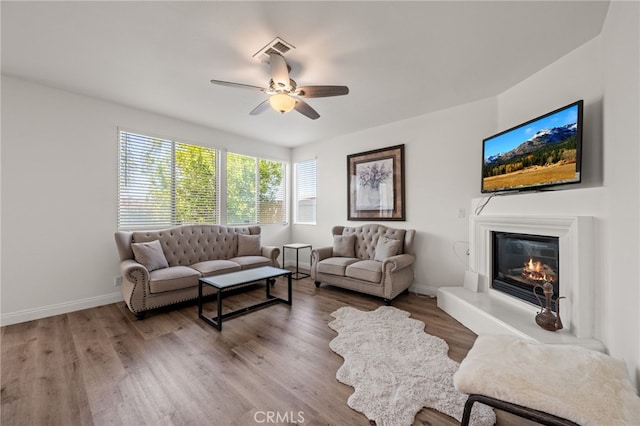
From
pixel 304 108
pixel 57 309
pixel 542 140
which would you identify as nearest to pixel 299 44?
pixel 304 108

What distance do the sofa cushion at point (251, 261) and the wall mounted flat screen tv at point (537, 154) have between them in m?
3.28

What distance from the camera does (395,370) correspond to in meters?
1.96

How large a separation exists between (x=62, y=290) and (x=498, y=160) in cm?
534

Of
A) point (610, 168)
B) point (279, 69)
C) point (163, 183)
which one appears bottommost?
point (610, 168)

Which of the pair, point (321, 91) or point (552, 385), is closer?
point (552, 385)

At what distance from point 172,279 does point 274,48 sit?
279 centimetres

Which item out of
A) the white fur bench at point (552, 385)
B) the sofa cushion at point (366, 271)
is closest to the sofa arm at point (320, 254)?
the sofa cushion at point (366, 271)

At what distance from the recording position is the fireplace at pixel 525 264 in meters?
2.31

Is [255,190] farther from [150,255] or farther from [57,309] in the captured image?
[57,309]

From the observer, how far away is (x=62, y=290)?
3.12m

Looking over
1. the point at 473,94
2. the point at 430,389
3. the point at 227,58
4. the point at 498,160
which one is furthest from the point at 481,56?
the point at 430,389

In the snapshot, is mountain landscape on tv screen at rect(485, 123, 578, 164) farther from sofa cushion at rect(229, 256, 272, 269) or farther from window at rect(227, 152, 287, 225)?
window at rect(227, 152, 287, 225)

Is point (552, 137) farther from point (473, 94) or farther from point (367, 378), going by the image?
point (367, 378)

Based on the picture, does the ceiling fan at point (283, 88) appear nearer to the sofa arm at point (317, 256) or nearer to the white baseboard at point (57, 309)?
the sofa arm at point (317, 256)
